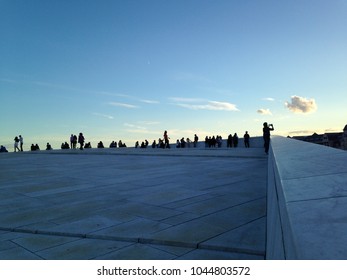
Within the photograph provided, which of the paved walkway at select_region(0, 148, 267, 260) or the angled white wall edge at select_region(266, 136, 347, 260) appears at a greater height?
the angled white wall edge at select_region(266, 136, 347, 260)

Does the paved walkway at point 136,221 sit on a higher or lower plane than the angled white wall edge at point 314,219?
lower

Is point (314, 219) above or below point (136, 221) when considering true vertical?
above

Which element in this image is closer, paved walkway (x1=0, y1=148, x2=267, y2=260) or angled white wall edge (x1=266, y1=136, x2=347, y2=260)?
angled white wall edge (x1=266, y1=136, x2=347, y2=260)

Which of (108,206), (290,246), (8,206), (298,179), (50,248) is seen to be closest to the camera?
(290,246)

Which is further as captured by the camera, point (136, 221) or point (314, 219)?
point (136, 221)

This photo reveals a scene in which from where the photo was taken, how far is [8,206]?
718cm

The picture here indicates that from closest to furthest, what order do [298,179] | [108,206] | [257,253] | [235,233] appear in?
[298,179]
[257,253]
[235,233]
[108,206]

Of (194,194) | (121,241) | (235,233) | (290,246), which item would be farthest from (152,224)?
(290,246)

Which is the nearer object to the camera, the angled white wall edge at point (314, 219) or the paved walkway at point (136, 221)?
the angled white wall edge at point (314, 219)
